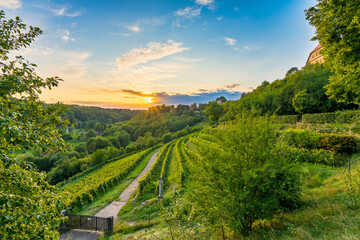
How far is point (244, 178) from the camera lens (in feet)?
18.0

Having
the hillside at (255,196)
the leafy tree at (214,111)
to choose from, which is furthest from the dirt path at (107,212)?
the leafy tree at (214,111)

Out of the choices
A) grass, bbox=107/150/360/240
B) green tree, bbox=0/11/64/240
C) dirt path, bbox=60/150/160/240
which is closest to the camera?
green tree, bbox=0/11/64/240

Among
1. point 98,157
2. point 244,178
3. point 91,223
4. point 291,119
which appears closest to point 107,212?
point 91,223

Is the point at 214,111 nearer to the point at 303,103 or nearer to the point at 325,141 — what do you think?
the point at 303,103

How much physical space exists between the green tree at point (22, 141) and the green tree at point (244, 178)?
474 cm

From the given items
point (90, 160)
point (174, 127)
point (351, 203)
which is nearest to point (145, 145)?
point (90, 160)

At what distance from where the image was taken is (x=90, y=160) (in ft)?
164

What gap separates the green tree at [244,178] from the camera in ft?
18.3

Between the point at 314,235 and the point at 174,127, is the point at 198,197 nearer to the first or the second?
the point at 314,235

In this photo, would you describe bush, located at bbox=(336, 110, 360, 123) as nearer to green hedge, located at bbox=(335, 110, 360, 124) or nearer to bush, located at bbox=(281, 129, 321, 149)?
green hedge, located at bbox=(335, 110, 360, 124)

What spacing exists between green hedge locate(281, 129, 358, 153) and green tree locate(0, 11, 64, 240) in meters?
10.4

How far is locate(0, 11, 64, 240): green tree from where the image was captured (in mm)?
2352

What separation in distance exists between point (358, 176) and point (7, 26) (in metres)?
13.1

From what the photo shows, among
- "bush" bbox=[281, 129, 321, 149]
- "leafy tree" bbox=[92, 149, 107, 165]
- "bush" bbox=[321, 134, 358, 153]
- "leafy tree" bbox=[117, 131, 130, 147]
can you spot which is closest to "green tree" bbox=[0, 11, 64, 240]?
"bush" bbox=[281, 129, 321, 149]
